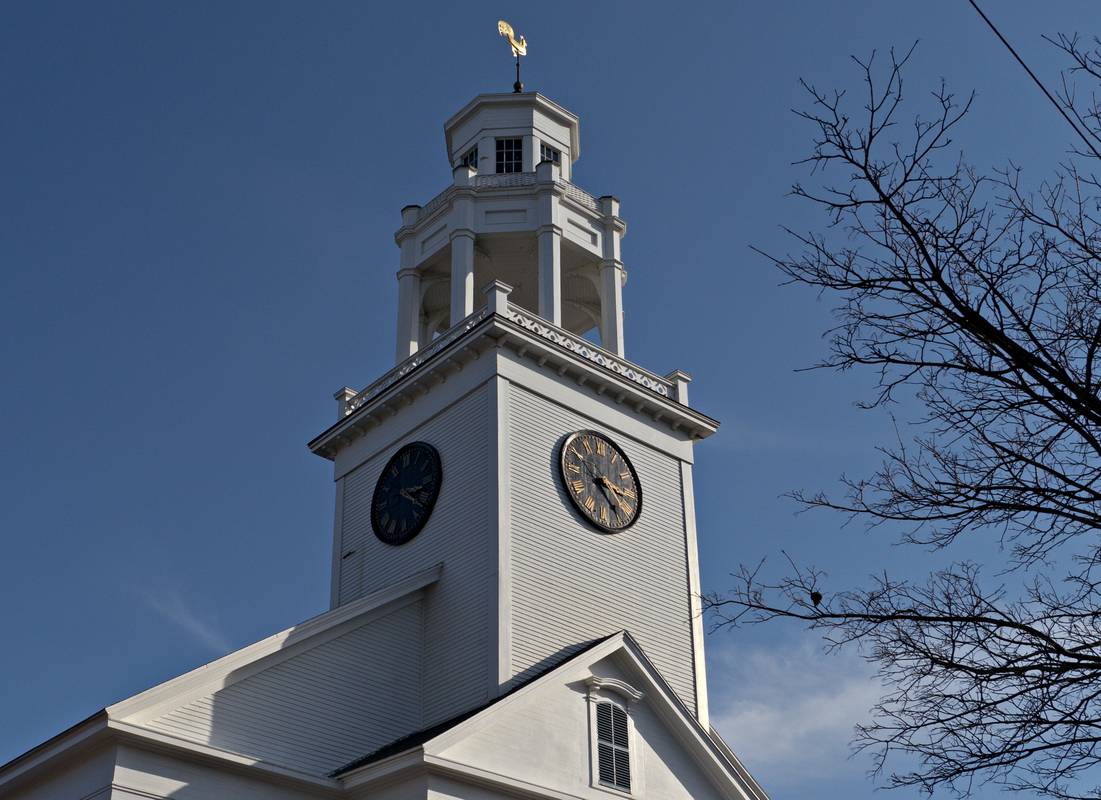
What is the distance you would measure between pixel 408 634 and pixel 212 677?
461 cm

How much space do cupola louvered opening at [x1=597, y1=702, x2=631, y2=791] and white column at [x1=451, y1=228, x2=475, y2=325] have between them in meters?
8.97

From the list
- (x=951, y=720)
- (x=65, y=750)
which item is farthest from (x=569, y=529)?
(x=951, y=720)

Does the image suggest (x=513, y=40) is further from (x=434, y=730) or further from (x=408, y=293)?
(x=434, y=730)

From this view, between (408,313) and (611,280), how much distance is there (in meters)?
4.74

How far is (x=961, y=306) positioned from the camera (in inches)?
340

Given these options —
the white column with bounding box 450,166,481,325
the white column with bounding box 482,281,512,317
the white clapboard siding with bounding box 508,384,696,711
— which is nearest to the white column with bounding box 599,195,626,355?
the white clapboard siding with bounding box 508,384,696,711

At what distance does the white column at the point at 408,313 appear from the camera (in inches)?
1150

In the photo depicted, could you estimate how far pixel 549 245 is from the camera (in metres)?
28.7

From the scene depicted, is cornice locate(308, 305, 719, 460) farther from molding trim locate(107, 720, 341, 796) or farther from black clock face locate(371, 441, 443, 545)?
molding trim locate(107, 720, 341, 796)

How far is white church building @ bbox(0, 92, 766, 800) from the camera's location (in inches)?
771

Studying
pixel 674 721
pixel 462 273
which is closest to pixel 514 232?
pixel 462 273

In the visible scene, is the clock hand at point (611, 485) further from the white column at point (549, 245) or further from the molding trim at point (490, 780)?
the molding trim at point (490, 780)

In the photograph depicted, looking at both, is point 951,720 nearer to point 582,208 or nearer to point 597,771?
point 597,771

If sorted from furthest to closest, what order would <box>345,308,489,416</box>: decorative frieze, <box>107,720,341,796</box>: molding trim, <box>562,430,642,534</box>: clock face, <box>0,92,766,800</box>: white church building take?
<box>345,308,489,416</box>: decorative frieze, <box>562,430,642,534</box>: clock face, <box>0,92,766,800</box>: white church building, <box>107,720,341,796</box>: molding trim
